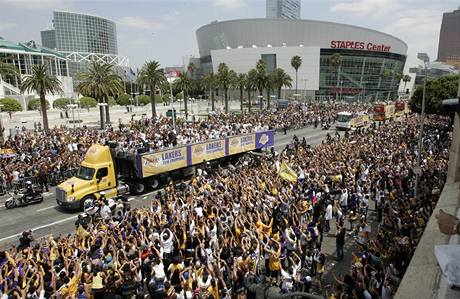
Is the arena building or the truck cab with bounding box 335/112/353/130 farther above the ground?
the arena building

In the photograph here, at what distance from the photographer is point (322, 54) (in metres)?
117

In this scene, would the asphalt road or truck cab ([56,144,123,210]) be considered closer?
the asphalt road

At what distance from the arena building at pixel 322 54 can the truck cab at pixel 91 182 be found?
99948 millimetres

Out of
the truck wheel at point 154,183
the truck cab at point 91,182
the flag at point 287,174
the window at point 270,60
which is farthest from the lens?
the window at point 270,60

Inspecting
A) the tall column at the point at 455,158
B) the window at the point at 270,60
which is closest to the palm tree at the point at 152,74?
the tall column at the point at 455,158

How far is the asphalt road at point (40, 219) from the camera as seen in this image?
16477 mm

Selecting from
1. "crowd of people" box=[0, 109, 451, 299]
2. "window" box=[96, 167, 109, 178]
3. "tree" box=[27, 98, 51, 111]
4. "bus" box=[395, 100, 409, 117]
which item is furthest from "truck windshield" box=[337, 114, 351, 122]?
"tree" box=[27, 98, 51, 111]

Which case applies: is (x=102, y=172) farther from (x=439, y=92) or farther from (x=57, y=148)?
(x=439, y=92)

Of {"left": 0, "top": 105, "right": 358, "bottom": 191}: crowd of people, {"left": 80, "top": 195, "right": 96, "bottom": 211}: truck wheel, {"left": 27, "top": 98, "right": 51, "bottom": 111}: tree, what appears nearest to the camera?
{"left": 80, "top": 195, "right": 96, "bottom": 211}: truck wheel

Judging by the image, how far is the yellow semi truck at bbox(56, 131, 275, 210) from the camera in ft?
61.7

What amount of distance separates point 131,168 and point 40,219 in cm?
570

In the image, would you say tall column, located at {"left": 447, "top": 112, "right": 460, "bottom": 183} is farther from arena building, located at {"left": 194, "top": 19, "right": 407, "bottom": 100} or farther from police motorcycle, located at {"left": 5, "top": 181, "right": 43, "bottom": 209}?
arena building, located at {"left": 194, "top": 19, "right": 407, "bottom": 100}

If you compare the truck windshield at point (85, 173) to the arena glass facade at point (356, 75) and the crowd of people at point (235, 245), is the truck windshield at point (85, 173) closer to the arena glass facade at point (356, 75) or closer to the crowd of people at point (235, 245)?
the crowd of people at point (235, 245)

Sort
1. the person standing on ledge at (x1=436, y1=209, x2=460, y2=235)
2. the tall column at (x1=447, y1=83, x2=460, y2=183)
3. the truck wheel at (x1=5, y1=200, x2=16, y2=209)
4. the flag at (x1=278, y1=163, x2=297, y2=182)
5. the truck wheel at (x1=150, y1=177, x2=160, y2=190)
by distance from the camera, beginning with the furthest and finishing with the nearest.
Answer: the truck wheel at (x1=150, y1=177, x2=160, y2=190), the truck wheel at (x1=5, y1=200, x2=16, y2=209), the flag at (x1=278, y1=163, x2=297, y2=182), the tall column at (x1=447, y1=83, x2=460, y2=183), the person standing on ledge at (x1=436, y1=209, x2=460, y2=235)
